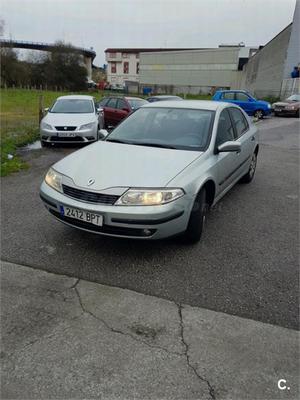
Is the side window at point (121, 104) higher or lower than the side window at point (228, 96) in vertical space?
lower

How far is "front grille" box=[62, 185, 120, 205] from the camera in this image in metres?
3.04

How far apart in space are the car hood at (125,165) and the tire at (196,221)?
41 centimetres

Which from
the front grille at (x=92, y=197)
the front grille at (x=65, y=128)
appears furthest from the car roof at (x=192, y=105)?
the front grille at (x=65, y=128)

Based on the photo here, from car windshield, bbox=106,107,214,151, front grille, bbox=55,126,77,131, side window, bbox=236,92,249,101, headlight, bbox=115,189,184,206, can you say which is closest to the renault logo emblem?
headlight, bbox=115,189,184,206

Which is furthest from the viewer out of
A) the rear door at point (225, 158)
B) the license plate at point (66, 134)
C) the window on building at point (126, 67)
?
the window on building at point (126, 67)

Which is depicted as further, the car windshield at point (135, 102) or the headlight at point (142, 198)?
the car windshield at point (135, 102)

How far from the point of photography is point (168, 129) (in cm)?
416

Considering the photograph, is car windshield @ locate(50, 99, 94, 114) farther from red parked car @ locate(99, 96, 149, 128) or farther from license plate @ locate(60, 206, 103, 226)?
license plate @ locate(60, 206, 103, 226)

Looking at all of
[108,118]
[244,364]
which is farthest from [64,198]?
[108,118]

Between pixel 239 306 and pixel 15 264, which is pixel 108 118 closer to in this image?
pixel 15 264

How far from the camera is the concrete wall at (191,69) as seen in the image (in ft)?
180

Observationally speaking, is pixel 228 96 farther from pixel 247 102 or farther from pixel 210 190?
pixel 210 190

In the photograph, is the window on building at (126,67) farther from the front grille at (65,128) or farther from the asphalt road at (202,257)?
the asphalt road at (202,257)

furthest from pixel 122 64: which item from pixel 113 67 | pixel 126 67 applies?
pixel 113 67
